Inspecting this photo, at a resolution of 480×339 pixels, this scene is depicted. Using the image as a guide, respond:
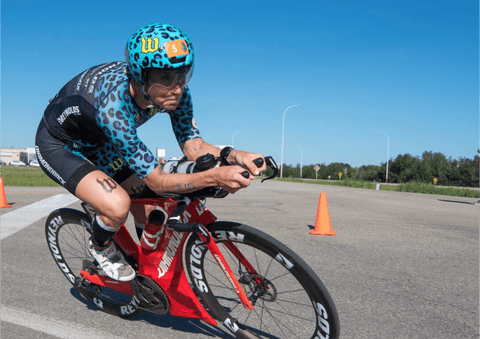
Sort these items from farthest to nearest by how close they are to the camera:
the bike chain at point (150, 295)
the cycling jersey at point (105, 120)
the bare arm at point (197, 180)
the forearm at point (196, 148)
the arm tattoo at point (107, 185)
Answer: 1. the forearm at point (196, 148)
2. the bike chain at point (150, 295)
3. the arm tattoo at point (107, 185)
4. the cycling jersey at point (105, 120)
5. the bare arm at point (197, 180)

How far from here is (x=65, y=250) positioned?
128 inches

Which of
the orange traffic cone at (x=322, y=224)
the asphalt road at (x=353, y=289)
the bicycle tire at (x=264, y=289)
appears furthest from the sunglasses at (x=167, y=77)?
the orange traffic cone at (x=322, y=224)

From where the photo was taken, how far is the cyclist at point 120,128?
6.91 ft

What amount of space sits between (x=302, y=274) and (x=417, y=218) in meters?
8.00

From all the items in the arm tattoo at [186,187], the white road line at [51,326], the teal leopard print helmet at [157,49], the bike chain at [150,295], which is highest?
the teal leopard print helmet at [157,49]

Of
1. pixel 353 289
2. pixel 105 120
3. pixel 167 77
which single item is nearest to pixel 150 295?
pixel 105 120

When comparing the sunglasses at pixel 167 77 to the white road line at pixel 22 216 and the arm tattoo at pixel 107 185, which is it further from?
the white road line at pixel 22 216

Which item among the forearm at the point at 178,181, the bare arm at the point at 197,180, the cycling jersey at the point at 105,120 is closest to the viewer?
the bare arm at the point at 197,180

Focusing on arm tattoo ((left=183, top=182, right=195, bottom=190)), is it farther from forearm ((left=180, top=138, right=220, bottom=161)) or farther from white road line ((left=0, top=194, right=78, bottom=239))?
white road line ((left=0, top=194, right=78, bottom=239))

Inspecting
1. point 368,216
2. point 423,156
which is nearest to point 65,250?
point 368,216

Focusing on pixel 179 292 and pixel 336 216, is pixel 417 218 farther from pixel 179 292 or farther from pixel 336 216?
pixel 179 292

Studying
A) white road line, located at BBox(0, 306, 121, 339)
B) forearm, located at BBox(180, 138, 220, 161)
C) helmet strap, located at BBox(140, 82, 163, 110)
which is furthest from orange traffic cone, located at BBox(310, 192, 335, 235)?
helmet strap, located at BBox(140, 82, 163, 110)

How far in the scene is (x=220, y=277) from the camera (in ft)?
8.59

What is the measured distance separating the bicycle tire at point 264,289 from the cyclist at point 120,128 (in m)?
0.40
